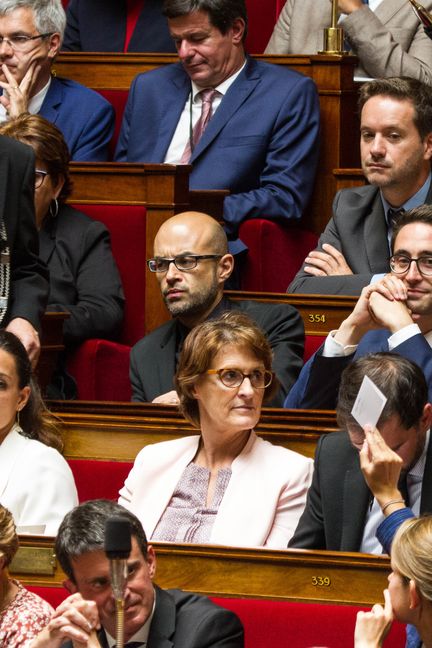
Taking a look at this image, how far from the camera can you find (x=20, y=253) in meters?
1.77

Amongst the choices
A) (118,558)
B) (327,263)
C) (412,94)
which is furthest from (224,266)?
(118,558)

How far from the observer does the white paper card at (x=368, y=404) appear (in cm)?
138

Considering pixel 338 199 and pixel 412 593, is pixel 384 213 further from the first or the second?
pixel 412 593

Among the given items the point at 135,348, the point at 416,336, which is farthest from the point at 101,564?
the point at 135,348

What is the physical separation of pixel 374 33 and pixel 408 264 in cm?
85

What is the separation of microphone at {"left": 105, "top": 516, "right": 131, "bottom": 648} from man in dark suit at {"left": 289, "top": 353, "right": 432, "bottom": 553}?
53 centimetres

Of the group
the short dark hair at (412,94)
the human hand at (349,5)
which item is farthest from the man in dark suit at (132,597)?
the human hand at (349,5)

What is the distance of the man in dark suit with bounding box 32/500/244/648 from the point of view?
1.30 m

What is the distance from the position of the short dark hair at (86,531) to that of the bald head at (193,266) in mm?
712

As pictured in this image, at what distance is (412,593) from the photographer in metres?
1.14

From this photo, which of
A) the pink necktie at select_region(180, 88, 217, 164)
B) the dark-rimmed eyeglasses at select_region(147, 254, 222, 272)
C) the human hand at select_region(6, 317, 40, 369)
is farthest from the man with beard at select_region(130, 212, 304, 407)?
the pink necktie at select_region(180, 88, 217, 164)

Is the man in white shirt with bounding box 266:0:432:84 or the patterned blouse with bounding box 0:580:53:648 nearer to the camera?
the patterned blouse with bounding box 0:580:53:648

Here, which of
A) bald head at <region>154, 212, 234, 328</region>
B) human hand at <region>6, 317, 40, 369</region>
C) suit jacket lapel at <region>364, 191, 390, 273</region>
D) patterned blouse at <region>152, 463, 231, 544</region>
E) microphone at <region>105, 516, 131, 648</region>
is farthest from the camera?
suit jacket lapel at <region>364, 191, 390, 273</region>

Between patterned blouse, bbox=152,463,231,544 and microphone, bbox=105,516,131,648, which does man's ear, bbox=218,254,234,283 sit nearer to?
patterned blouse, bbox=152,463,231,544
